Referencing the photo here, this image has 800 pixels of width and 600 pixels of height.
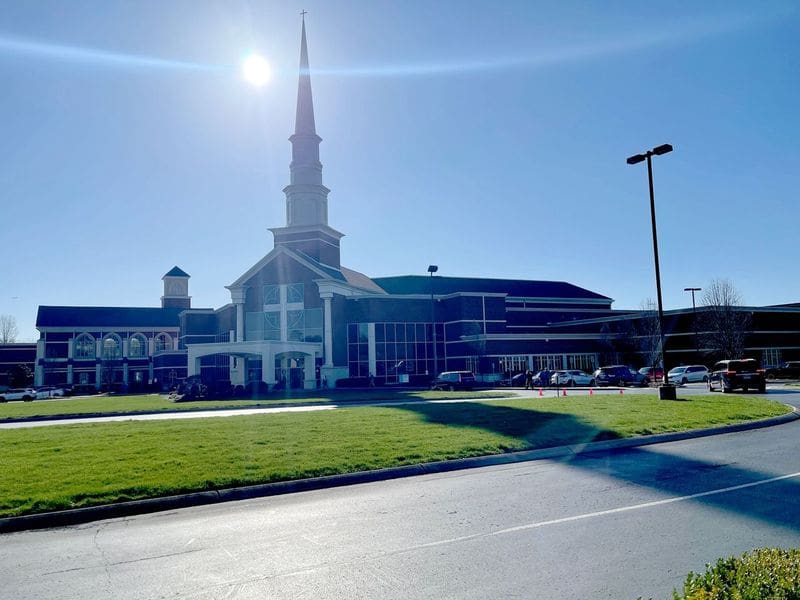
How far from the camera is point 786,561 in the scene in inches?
152

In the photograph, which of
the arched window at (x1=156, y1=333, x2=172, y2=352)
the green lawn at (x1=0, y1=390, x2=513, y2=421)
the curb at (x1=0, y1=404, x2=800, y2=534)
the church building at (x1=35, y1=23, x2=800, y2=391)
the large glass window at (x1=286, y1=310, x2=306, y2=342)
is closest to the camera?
the curb at (x1=0, y1=404, x2=800, y2=534)

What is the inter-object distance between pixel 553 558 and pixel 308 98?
6147 cm

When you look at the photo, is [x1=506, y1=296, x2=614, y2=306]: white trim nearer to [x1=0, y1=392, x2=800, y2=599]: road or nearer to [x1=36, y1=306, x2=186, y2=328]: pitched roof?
[x1=36, y1=306, x2=186, y2=328]: pitched roof

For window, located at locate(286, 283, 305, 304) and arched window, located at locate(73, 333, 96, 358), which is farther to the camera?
arched window, located at locate(73, 333, 96, 358)

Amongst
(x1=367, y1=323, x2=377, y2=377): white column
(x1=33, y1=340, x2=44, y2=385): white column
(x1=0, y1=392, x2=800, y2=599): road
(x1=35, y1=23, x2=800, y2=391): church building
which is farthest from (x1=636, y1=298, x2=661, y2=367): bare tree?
(x1=33, y1=340, x2=44, y2=385): white column

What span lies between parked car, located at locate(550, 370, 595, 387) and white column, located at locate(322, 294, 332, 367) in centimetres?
1992

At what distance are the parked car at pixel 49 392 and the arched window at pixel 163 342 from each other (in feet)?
74.0

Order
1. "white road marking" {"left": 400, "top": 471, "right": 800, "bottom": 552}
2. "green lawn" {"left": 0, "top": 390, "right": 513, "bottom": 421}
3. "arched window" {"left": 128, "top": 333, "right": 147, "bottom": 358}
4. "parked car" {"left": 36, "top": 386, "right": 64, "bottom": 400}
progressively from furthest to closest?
"arched window" {"left": 128, "top": 333, "right": 147, "bottom": 358} → "parked car" {"left": 36, "top": 386, "right": 64, "bottom": 400} → "green lawn" {"left": 0, "top": 390, "right": 513, "bottom": 421} → "white road marking" {"left": 400, "top": 471, "right": 800, "bottom": 552}

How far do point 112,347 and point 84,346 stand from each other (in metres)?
3.65

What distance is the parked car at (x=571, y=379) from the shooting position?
156ft

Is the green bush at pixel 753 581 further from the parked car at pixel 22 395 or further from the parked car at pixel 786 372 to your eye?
the parked car at pixel 22 395

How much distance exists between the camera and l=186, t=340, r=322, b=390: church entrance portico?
5172 cm

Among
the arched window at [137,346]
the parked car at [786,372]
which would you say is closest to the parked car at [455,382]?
the parked car at [786,372]

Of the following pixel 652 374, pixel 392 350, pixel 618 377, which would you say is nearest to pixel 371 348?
pixel 392 350
